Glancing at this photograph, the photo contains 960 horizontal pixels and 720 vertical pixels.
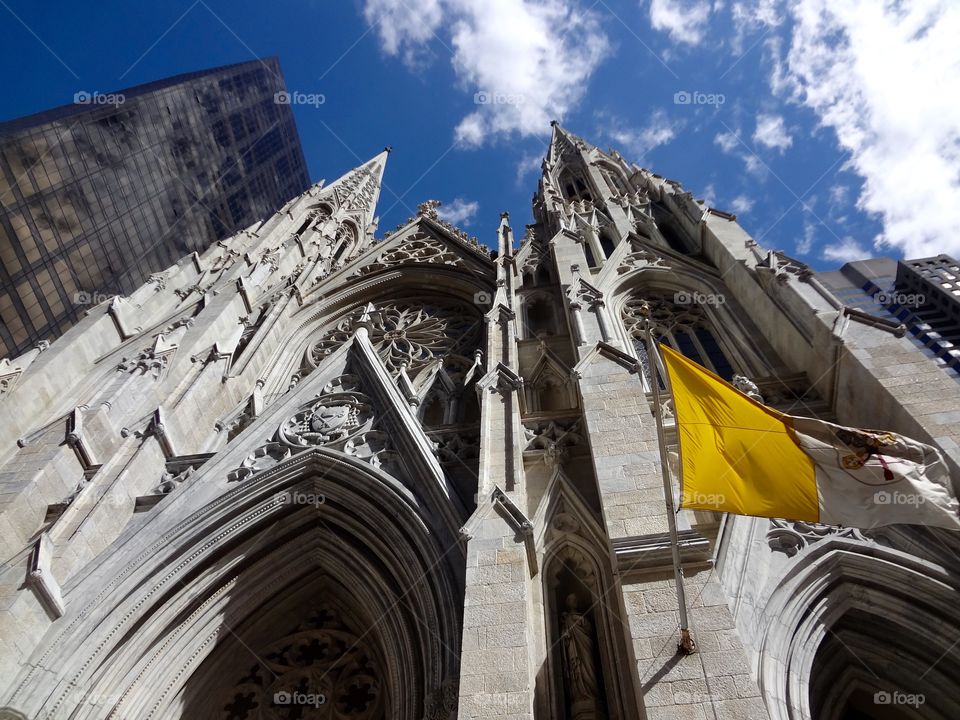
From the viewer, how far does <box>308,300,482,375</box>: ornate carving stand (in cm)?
1742

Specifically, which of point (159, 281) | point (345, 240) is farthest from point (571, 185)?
point (159, 281)

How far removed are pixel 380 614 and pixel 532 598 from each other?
339cm

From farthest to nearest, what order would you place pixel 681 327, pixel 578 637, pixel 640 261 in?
pixel 640 261, pixel 681 327, pixel 578 637

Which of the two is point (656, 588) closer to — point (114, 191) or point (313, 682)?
point (313, 682)

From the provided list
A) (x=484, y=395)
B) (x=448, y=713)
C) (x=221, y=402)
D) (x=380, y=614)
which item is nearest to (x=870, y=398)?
(x=484, y=395)

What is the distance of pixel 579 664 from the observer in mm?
6578

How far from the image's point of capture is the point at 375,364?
1352cm

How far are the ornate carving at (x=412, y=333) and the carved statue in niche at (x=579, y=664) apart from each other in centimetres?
986

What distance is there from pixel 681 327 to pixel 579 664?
30.8 feet

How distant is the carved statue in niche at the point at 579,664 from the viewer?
6.26 meters

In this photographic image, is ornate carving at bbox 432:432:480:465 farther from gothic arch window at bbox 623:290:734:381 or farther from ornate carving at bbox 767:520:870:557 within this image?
ornate carving at bbox 767:520:870:557

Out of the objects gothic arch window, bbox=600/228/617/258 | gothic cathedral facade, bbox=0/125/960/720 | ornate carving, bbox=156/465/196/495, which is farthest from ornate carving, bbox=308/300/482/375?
ornate carving, bbox=156/465/196/495

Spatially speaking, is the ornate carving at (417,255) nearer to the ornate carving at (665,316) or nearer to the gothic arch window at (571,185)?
the gothic arch window at (571,185)

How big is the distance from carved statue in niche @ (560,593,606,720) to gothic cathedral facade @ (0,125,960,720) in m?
0.03
